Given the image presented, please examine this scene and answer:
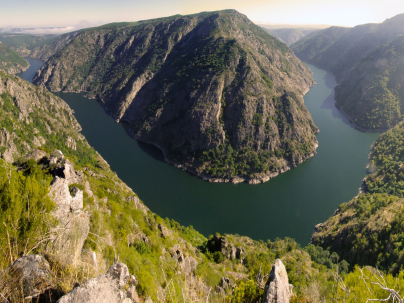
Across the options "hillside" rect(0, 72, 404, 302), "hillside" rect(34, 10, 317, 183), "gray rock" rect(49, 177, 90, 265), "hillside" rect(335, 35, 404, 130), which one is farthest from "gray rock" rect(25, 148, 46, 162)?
"hillside" rect(335, 35, 404, 130)

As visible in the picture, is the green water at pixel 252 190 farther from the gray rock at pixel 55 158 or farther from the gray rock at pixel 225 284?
the gray rock at pixel 55 158

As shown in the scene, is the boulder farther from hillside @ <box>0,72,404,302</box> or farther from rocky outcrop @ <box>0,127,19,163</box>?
rocky outcrop @ <box>0,127,19,163</box>

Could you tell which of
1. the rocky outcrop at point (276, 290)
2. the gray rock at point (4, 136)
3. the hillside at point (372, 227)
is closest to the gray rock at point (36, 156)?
the rocky outcrop at point (276, 290)

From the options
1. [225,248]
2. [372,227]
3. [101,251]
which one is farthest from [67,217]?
[372,227]

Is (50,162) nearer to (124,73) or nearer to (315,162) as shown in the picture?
(315,162)

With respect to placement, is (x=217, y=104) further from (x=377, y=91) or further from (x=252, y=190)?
(x=377, y=91)
